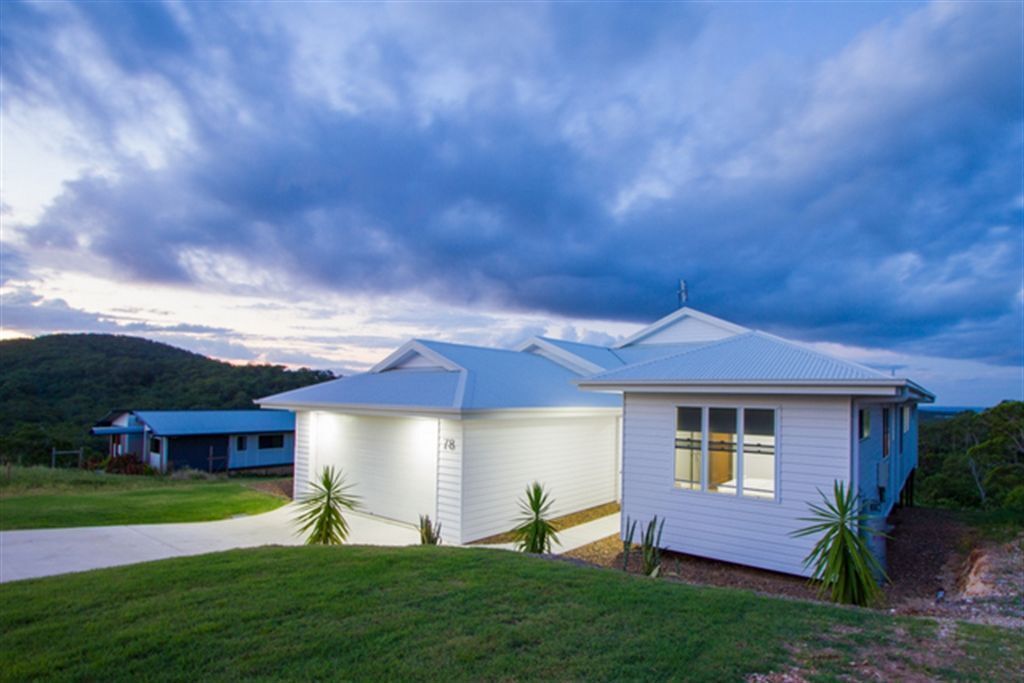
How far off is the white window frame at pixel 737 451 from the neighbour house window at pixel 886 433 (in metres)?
4.80

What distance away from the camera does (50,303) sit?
22703 mm

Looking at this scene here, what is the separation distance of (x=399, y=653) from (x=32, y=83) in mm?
11274

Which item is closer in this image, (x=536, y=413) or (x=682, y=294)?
(x=536, y=413)

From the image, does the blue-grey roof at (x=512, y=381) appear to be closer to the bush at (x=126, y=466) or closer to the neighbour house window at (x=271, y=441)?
the bush at (x=126, y=466)

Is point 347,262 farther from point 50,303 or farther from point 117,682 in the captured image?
point 50,303

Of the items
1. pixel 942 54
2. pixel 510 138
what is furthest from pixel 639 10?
pixel 942 54

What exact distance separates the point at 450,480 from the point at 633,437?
3.63 m

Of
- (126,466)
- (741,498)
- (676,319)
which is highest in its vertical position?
(676,319)

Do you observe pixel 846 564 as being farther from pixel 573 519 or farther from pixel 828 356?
pixel 573 519

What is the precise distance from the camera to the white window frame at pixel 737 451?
27.0 ft

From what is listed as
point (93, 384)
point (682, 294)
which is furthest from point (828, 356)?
point (93, 384)

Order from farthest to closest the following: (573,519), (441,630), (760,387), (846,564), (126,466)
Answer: (126,466) → (573,519) → (760,387) → (846,564) → (441,630)

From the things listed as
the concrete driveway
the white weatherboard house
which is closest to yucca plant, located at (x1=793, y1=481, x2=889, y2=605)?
the white weatherboard house

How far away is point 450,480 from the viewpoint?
1048cm
